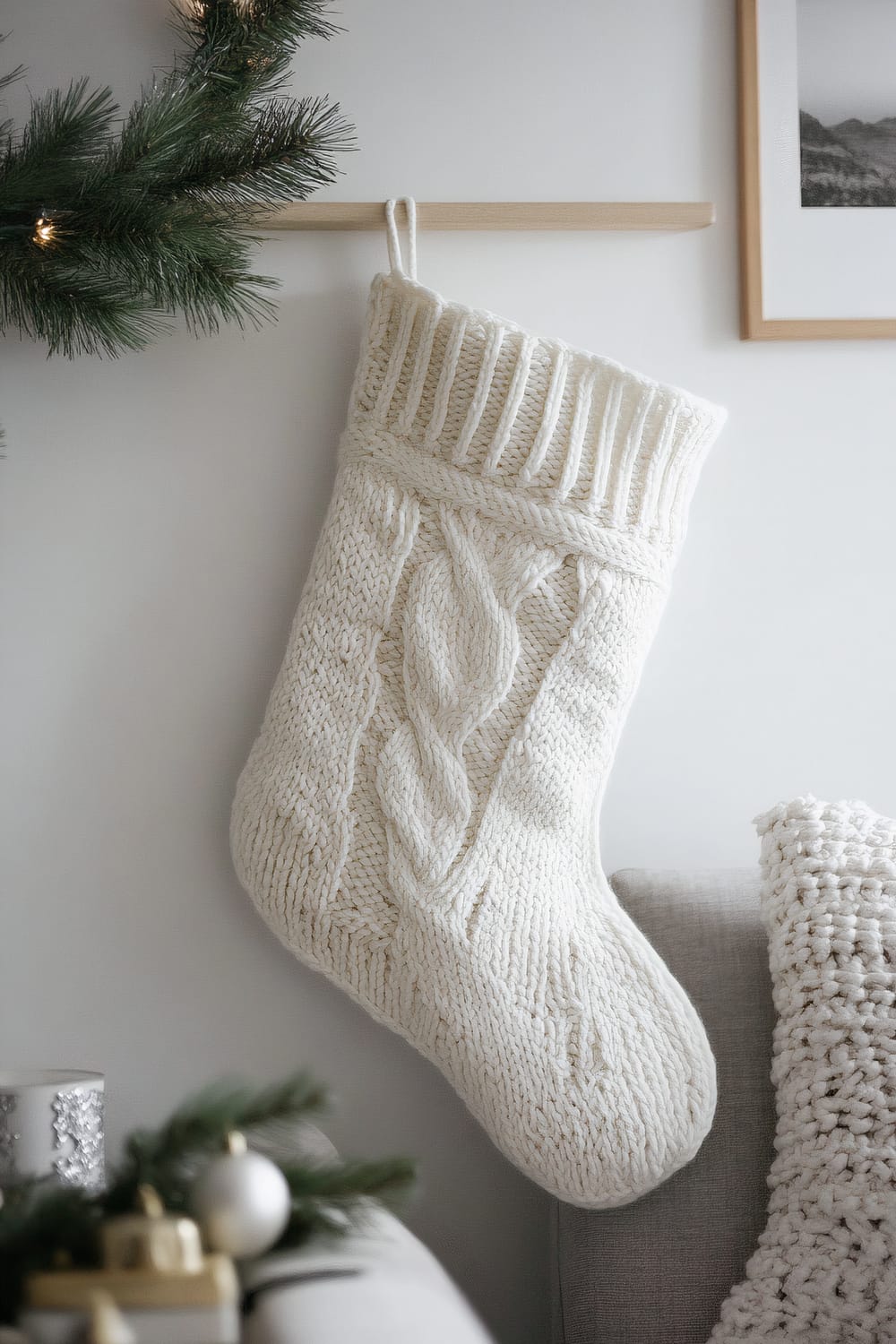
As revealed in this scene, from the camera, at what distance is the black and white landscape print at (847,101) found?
1137mm

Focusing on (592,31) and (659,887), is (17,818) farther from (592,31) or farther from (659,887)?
(592,31)

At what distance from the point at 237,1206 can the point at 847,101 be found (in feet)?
4.14

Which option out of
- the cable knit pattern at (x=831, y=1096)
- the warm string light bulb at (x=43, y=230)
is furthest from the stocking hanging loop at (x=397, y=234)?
the cable knit pattern at (x=831, y=1096)

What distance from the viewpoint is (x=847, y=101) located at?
1140 mm

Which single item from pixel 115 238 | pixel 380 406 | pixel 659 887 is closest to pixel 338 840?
pixel 659 887

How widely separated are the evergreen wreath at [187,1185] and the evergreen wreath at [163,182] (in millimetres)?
786

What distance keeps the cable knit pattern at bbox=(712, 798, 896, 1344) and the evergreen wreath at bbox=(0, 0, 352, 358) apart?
2.65 ft

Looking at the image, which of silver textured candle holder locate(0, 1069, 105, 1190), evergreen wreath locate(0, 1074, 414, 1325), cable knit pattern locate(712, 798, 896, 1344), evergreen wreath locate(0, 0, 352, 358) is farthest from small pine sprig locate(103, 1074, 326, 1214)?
evergreen wreath locate(0, 0, 352, 358)

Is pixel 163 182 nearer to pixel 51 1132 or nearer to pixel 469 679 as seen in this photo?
pixel 469 679

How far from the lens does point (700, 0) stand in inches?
44.9

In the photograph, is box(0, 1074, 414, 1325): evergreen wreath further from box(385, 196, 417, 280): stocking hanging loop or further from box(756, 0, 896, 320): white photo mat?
box(756, 0, 896, 320): white photo mat

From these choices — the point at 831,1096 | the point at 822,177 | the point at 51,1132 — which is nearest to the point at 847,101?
the point at 822,177

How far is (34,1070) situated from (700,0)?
1.35m

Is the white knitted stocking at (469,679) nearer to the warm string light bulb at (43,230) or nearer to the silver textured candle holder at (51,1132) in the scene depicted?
the silver textured candle holder at (51,1132)
